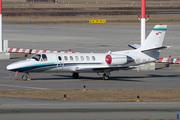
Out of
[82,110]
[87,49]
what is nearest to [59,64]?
[82,110]

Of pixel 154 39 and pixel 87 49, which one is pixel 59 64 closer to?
pixel 154 39

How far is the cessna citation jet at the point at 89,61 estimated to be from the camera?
31.1 meters

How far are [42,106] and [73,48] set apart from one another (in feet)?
114

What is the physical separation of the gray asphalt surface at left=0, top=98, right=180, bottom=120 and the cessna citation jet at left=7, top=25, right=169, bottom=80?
349 inches

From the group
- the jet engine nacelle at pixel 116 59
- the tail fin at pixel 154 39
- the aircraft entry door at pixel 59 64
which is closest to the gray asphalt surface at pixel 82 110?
the aircraft entry door at pixel 59 64

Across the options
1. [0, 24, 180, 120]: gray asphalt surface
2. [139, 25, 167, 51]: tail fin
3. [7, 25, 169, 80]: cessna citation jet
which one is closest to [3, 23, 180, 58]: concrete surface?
[0, 24, 180, 120]: gray asphalt surface

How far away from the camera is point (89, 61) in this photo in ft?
107

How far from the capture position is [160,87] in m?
28.4

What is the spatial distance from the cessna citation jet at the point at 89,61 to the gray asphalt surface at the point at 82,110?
29.1 ft

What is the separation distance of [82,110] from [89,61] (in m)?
13.3

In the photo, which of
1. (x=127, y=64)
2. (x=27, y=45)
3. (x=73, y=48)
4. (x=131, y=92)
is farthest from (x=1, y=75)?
(x=27, y=45)

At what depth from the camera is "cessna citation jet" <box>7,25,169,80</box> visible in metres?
31.1

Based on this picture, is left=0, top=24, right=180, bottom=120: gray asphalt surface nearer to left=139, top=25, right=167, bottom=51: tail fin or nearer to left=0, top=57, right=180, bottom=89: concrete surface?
left=0, top=57, right=180, bottom=89: concrete surface

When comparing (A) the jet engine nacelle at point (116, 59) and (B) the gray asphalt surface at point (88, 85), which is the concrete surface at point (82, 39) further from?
(A) the jet engine nacelle at point (116, 59)
